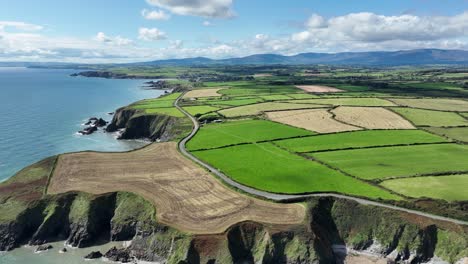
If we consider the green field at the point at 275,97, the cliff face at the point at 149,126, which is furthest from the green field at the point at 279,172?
the green field at the point at 275,97

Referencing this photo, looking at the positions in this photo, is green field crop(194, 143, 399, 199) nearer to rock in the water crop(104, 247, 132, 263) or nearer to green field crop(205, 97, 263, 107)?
rock in the water crop(104, 247, 132, 263)

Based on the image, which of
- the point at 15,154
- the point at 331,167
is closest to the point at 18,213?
the point at 15,154

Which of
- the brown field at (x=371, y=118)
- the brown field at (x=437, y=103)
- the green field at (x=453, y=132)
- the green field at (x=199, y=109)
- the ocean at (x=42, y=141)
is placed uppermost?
the brown field at (x=437, y=103)

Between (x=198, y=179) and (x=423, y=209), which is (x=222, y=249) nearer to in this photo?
(x=198, y=179)

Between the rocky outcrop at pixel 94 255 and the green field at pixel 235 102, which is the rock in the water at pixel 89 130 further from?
the rocky outcrop at pixel 94 255

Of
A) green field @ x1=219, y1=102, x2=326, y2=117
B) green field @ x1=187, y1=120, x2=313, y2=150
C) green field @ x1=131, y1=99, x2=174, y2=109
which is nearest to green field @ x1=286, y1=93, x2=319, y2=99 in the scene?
green field @ x1=219, y1=102, x2=326, y2=117
